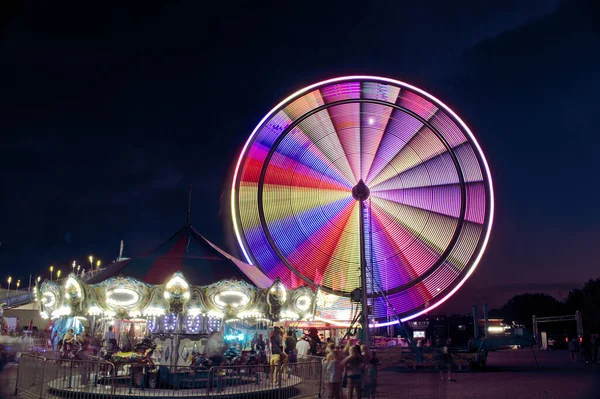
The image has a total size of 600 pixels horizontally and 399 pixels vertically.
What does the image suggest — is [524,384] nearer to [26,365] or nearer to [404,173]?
[404,173]

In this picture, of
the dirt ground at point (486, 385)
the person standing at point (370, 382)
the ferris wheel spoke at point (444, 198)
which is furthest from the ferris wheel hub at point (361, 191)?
the person standing at point (370, 382)

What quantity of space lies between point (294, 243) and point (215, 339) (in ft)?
26.9

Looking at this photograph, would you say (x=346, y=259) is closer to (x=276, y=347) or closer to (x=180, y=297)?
(x=276, y=347)

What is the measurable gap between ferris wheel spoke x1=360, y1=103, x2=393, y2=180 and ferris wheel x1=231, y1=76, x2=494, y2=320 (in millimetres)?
38

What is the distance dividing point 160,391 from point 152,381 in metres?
0.39

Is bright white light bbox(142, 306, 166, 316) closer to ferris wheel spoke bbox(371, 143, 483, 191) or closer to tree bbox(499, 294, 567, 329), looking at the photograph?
ferris wheel spoke bbox(371, 143, 483, 191)

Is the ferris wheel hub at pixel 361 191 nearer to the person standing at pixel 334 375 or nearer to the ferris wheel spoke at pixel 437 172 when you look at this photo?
the ferris wheel spoke at pixel 437 172

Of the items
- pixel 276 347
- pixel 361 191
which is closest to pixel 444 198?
pixel 361 191

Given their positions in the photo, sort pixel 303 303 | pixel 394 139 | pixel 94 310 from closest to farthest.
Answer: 1. pixel 94 310
2. pixel 303 303
3. pixel 394 139

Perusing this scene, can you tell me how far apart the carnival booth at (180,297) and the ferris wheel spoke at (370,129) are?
7.08 meters

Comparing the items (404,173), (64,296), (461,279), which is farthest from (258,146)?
(64,296)

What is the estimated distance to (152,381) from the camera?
10.4 meters

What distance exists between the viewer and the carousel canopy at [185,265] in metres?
12.9

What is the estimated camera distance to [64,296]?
12086mm
